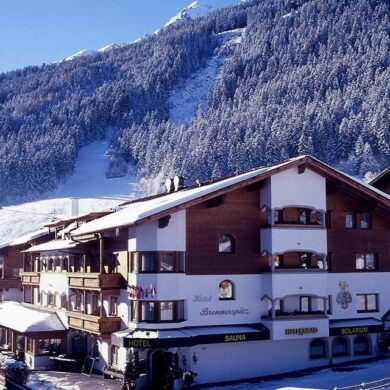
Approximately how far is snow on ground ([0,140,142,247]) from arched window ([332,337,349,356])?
77760 mm

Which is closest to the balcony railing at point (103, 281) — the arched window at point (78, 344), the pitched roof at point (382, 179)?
the arched window at point (78, 344)

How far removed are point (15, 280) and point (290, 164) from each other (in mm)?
31896

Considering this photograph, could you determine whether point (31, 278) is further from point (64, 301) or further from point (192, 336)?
point (192, 336)

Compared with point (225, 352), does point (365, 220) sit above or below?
above

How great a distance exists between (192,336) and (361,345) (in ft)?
39.7

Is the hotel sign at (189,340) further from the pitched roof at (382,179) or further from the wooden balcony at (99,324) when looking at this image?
the pitched roof at (382,179)

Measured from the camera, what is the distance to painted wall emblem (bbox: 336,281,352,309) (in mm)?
37581

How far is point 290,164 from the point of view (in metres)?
35.2

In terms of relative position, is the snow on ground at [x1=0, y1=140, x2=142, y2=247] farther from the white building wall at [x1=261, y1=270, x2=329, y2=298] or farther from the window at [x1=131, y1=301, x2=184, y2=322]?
the white building wall at [x1=261, y1=270, x2=329, y2=298]

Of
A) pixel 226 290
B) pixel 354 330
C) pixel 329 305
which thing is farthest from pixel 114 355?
pixel 354 330

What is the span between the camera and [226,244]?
35.0 meters

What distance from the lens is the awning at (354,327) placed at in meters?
36.0

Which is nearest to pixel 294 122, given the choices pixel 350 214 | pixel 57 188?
pixel 57 188

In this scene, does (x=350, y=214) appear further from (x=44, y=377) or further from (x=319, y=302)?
(x=44, y=377)
